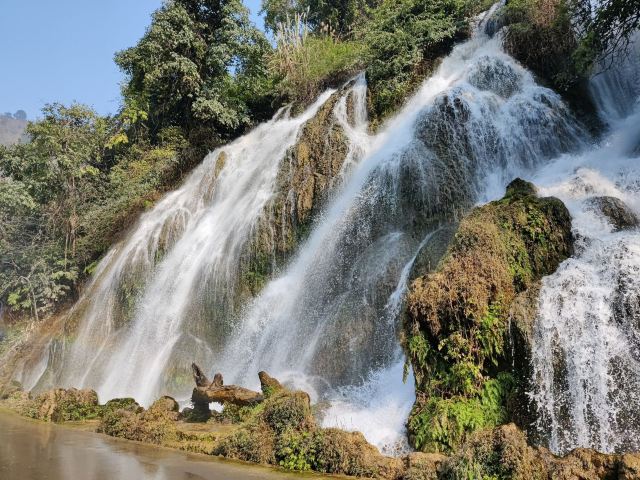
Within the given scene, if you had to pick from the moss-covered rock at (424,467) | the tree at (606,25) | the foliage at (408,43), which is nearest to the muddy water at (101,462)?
the moss-covered rock at (424,467)

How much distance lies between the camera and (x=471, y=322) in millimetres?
8430

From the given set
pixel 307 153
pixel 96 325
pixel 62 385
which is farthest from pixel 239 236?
pixel 62 385

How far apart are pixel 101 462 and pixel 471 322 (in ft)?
18.4

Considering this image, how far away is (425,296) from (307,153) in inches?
388

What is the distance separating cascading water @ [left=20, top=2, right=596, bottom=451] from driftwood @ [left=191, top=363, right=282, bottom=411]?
1.24 m

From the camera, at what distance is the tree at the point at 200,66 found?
2658 cm

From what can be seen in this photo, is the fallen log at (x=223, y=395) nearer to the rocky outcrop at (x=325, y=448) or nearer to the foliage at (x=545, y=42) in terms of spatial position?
the rocky outcrop at (x=325, y=448)

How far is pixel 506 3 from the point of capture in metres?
19.8

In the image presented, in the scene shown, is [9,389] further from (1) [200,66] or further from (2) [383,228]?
(1) [200,66]

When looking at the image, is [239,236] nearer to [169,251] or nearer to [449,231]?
[169,251]

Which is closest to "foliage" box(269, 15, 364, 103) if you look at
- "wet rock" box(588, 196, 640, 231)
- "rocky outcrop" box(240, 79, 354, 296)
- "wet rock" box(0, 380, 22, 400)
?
"rocky outcrop" box(240, 79, 354, 296)

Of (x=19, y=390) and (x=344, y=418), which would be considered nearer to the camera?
(x=344, y=418)

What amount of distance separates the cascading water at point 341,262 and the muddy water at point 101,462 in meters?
2.45

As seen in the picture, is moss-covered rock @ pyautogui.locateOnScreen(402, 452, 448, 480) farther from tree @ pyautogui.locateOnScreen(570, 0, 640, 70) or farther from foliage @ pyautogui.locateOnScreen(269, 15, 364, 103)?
foliage @ pyautogui.locateOnScreen(269, 15, 364, 103)
